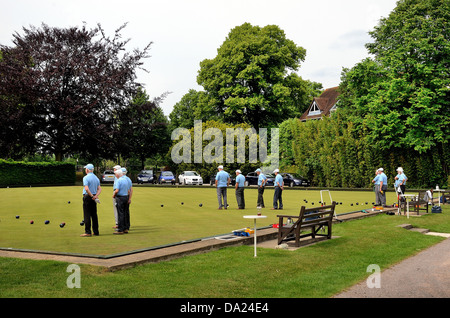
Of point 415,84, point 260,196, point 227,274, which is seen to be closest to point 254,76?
point 415,84

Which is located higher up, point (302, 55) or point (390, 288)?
point (302, 55)

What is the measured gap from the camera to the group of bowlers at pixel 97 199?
443 inches

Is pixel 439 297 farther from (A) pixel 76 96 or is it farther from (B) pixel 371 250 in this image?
(A) pixel 76 96

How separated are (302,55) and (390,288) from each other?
159ft

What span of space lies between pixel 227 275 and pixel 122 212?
5.50 m

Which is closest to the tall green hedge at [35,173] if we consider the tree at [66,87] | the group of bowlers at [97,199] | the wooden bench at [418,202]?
the tree at [66,87]

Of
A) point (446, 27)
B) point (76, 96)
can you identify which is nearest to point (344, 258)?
point (446, 27)

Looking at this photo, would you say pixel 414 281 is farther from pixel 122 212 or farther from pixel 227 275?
pixel 122 212

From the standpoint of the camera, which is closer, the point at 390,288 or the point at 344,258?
the point at 390,288

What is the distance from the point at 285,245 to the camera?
9.93m

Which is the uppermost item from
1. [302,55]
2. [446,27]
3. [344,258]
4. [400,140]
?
[302,55]

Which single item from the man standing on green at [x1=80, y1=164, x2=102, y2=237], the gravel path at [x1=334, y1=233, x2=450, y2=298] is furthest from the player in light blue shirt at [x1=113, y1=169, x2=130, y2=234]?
the gravel path at [x1=334, y1=233, x2=450, y2=298]

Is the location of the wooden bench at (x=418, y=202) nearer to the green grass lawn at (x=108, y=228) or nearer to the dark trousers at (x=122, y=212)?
the green grass lawn at (x=108, y=228)

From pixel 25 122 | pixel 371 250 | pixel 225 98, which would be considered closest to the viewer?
pixel 371 250
